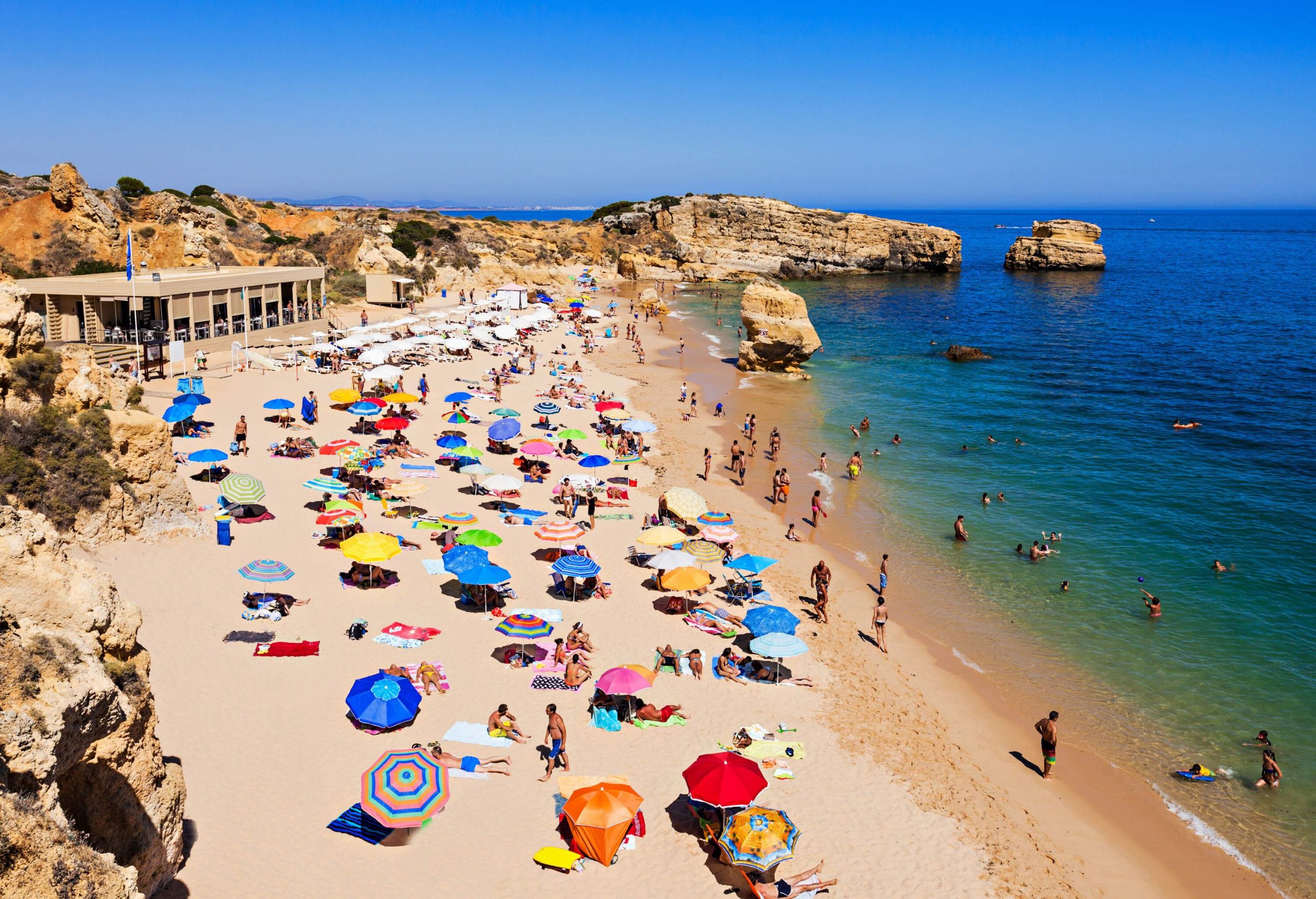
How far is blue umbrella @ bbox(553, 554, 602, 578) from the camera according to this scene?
14891 mm

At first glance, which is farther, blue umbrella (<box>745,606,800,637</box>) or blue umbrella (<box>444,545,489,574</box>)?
blue umbrella (<box>444,545,489,574</box>)

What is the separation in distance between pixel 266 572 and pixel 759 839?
362 inches

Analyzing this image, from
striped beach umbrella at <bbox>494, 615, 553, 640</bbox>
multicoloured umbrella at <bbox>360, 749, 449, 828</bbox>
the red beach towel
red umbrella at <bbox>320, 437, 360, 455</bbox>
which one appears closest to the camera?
multicoloured umbrella at <bbox>360, 749, 449, 828</bbox>

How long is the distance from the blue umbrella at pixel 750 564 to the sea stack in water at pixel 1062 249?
322 feet

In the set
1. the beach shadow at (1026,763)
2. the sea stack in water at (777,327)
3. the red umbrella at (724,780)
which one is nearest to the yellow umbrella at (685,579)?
the red umbrella at (724,780)

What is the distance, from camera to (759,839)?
895cm

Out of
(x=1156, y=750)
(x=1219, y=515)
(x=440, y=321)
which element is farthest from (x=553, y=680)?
(x=440, y=321)

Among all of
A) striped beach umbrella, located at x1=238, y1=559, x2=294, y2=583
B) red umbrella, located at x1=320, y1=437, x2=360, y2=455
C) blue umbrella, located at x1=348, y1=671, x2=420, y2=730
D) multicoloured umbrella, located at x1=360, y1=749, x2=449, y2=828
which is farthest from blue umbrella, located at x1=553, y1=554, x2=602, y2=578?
red umbrella, located at x1=320, y1=437, x2=360, y2=455

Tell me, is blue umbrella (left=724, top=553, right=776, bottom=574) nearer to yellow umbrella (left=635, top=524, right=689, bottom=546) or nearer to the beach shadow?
yellow umbrella (left=635, top=524, right=689, bottom=546)

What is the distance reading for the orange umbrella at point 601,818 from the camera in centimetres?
893

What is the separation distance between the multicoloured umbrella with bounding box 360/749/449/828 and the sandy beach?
1.04 ft

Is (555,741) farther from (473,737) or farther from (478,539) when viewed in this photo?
(478,539)

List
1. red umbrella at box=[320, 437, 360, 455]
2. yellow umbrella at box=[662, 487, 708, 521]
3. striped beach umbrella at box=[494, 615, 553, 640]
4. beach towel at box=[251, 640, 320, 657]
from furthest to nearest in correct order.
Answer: red umbrella at box=[320, 437, 360, 455], yellow umbrella at box=[662, 487, 708, 521], striped beach umbrella at box=[494, 615, 553, 640], beach towel at box=[251, 640, 320, 657]

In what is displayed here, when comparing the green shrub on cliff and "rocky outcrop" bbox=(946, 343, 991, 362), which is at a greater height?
the green shrub on cliff
